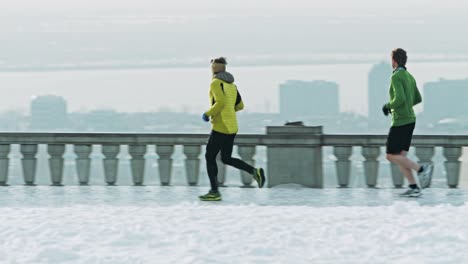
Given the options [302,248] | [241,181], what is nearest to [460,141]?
[241,181]

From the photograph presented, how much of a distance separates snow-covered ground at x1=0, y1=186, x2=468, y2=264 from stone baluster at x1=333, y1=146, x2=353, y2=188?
102 centimetres

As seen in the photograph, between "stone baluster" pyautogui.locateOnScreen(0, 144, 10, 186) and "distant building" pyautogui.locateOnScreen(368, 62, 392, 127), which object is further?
"distant building" pyautogui.locateOnScreen(368, 62, 392, 127)

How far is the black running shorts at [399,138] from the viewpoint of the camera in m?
12.4

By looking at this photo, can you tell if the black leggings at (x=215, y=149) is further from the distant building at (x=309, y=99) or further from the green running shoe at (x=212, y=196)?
the distant building at (x=309, y=99)

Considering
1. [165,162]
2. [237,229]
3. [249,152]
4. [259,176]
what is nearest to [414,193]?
[259,176]

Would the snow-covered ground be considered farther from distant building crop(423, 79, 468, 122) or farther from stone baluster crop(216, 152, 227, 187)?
distant building crop(423, 79, 468, 122)

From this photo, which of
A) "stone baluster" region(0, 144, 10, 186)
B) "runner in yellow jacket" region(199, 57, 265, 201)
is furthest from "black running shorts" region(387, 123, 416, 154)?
"stone baluster" region(0, 144, 10, 186)

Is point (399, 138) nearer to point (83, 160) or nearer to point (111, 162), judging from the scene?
point (111, 162)

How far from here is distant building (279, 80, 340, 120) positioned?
78.6 metres

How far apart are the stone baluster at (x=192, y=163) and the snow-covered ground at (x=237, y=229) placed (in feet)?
3.92

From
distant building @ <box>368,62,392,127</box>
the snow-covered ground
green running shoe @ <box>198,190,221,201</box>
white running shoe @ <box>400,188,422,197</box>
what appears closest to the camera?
the snow-covered ground

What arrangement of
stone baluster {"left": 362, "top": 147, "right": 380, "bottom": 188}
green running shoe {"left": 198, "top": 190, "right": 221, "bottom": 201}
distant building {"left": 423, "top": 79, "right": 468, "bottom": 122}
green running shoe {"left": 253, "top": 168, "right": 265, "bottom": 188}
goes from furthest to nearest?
distant building {"left": 423, "top": 79, "right": 468, "bottom": 122} < stone baluster {"left": 362, "top": 147, "right": 380, "bottom": 188} < green running shoe {"left": 253, "top": 168, "right": 265, "bottom": 188} < green running shoe {"left": 198, "top": 190, "right": 221, "bottom": 201}

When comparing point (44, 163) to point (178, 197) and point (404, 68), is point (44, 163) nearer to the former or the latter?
point (178, 197)

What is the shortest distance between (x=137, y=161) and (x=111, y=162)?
0.36m
